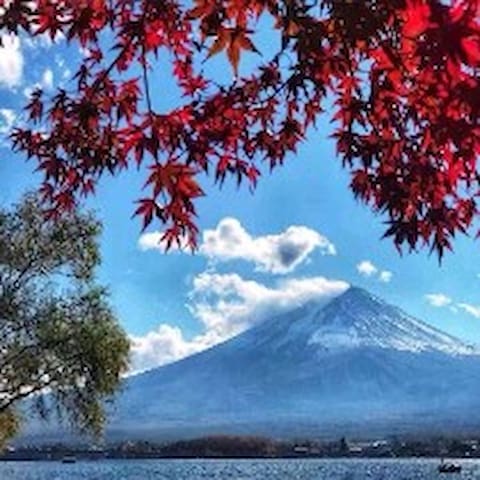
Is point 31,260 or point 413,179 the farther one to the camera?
point 31,260

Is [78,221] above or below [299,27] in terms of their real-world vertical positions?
above

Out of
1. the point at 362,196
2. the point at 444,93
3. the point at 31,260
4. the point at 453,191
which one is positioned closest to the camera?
the point at 444,93

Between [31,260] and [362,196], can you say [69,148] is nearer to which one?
[362,196]

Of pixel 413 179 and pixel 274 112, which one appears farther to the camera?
pixel 274 112

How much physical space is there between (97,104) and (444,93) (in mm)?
3055

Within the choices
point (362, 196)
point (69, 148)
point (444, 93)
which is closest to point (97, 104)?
point (69, 148)

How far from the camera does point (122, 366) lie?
30922 mm

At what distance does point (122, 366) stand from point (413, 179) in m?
24.5

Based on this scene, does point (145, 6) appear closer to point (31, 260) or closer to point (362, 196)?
point (362, 196)

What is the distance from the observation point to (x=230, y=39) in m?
6.00

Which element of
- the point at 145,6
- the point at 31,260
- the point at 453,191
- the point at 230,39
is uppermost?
the point at 31,260

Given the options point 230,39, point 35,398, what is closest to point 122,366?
point 35,398

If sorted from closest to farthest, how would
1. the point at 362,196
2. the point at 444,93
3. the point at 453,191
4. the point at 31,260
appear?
the point at 444,93, the point at 453,191, the point at 362,196, the point at 31,260

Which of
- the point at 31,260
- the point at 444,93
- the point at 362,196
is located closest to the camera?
the point at 444,93
